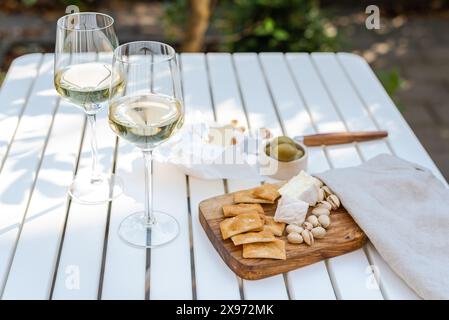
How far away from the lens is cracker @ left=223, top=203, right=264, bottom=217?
130cm

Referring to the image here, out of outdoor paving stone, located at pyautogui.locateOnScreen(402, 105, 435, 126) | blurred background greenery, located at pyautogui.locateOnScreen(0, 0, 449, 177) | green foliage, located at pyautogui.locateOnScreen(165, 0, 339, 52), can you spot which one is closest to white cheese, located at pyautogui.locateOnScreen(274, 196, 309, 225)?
blurred background greenery, located at pyautogui.locateOnScreen(0, 0, 449, 177)

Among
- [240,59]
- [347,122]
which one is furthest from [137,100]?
[240,59]

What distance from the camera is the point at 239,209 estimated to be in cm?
131

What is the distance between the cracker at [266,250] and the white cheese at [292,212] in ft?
0.21

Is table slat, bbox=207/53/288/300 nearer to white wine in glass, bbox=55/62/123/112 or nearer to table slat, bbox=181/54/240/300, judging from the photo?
table slat, bbox=181/54/240/300

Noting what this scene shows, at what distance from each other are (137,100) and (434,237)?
57cm

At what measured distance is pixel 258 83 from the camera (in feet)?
6.41

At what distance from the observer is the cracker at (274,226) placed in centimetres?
125

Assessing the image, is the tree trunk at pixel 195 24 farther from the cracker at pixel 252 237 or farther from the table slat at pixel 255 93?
the cracker at pixel 252 237

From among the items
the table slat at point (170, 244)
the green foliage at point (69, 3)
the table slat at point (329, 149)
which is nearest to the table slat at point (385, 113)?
the table slat at point (329, 149)

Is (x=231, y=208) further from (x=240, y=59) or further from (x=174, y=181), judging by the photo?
(x=240, y=59)

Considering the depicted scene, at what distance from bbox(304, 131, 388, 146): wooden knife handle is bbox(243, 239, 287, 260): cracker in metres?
0.44
